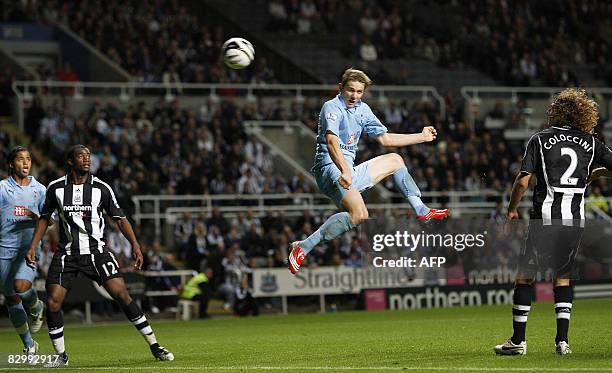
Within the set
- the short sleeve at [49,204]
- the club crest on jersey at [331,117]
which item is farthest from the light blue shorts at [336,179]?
the short sleeve at [49,204]

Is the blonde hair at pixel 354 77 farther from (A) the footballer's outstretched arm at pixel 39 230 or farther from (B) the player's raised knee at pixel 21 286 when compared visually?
(B) the player's raised knee at pixel 21 286

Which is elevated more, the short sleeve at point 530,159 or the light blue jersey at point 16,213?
the short sleeve at point 530,159

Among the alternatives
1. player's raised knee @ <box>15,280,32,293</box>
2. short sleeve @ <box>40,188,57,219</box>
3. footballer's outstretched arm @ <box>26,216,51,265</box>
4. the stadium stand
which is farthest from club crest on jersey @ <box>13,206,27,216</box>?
the stadium stand

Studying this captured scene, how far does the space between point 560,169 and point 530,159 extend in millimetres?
330

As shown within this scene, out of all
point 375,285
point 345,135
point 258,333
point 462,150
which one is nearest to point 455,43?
point 462,150

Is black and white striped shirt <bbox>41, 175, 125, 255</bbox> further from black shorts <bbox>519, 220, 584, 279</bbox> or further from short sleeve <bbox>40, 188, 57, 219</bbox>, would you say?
black shorts <bbox>519, 220, 584, 279</bbox>

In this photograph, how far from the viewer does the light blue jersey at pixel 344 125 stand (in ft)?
40.6

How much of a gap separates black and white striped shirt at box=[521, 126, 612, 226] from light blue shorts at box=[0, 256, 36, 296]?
20.6 feet

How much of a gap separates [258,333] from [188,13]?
71.0ft

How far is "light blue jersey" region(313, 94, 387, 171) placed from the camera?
12377 mm

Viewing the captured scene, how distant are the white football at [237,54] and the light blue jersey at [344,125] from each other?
191 cm

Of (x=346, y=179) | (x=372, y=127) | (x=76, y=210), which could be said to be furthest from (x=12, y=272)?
(x=372, y=127)

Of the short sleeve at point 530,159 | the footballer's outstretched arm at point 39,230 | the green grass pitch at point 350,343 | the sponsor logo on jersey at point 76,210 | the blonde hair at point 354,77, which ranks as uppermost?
the blonde hair at point 354,77

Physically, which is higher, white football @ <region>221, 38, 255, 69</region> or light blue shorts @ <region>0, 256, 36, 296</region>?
white football @ <region>221, 38, 255, 69</region>
